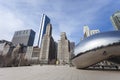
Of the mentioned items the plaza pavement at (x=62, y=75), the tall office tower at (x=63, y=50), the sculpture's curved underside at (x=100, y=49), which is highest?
the tall office tower at (x=63, y=50)

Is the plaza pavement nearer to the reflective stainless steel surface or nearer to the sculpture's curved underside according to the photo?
the sculpture's curved underside

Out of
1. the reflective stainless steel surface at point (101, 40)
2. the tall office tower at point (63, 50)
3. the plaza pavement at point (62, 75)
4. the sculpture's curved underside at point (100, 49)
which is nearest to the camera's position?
the plaza pavement at point (62, 75)

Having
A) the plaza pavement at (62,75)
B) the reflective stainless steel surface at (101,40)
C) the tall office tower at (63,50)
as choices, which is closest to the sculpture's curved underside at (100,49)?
the reflective stainless steel surface at (101,40)

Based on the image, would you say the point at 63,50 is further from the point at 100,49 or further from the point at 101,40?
the point at 100,49

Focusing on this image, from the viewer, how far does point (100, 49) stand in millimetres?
15133

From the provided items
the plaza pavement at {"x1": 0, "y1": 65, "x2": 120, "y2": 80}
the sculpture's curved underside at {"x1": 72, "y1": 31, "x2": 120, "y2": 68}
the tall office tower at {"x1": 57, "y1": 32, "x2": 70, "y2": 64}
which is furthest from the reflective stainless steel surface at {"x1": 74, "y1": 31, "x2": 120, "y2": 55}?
the tall office tower at {"x1": 57, "y1": 32, "x2": 70, "y2": 64}

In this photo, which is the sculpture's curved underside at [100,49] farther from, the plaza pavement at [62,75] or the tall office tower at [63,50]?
the tall office tower at [63,50]

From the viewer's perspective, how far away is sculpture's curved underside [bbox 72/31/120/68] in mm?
14645

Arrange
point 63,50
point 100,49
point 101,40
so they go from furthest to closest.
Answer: point 63,50
point 101,40
point 100,49

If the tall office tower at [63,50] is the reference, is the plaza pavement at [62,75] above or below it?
below

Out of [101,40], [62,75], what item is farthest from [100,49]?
[62,75]

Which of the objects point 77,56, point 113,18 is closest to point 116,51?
point 77,56

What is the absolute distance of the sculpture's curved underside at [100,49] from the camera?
14645 mm

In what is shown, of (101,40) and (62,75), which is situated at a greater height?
(101,40)
